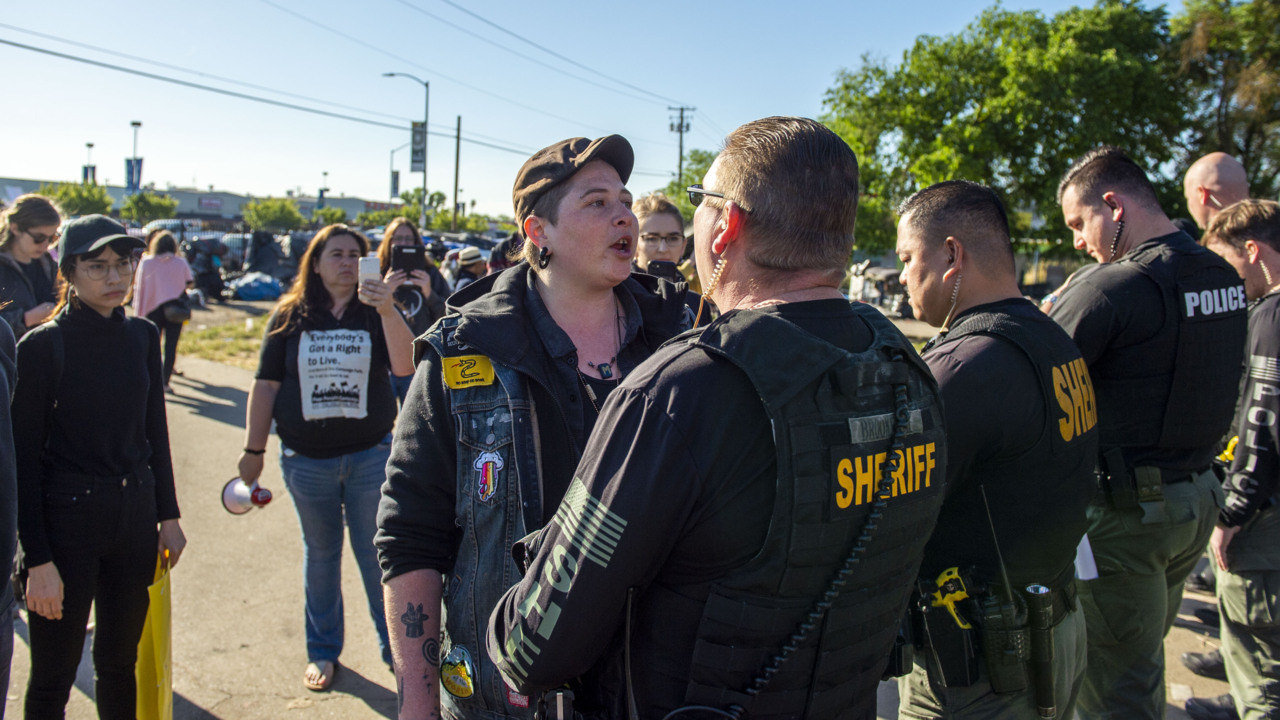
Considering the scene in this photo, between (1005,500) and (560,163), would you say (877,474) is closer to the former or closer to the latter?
(1005,500)

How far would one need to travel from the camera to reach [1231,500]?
3.23m

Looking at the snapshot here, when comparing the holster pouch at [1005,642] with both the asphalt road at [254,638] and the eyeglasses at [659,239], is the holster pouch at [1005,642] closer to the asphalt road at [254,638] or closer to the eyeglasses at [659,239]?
the asphalt road at [254,638]

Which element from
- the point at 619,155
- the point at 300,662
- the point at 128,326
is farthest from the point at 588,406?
the point at 300,662

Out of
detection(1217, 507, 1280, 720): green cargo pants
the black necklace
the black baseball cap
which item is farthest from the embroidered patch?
detection(1217, 507, 1280, 720): green cargo pants

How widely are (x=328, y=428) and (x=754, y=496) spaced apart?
2956 millimetres

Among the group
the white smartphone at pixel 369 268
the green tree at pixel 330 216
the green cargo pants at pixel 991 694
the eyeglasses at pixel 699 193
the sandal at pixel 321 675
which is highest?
the green tree at pixel 330 216

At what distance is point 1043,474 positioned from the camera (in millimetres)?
2119

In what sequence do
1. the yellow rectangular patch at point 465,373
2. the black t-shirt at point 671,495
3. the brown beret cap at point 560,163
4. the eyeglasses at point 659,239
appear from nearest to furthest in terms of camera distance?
the black t-shirt at point 671,495 → the yellow rectangular patch at point 465,373 → the brown beret cap at point 560,163 → the eyeglasses at point 659,239

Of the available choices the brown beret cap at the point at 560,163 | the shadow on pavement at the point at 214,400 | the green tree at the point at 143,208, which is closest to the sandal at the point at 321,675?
the brown beret cap at the point at 560,163

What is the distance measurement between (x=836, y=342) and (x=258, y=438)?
11.0 feet

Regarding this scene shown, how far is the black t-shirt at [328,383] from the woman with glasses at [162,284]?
610cm

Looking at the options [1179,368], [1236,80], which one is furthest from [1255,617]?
[1236,80]

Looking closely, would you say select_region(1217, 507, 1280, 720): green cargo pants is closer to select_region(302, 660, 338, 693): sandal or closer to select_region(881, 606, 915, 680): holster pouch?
select_region(881, 606, 915, 680): holster pouch

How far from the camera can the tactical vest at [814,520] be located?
123 cm
